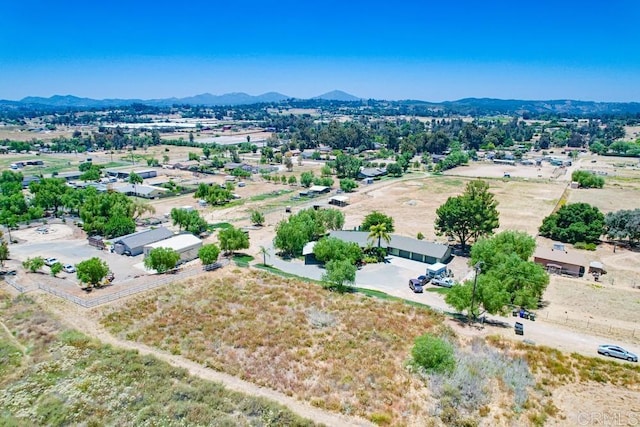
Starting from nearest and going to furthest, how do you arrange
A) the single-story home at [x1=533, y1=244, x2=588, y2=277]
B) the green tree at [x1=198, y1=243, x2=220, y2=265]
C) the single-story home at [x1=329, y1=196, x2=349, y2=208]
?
the green tree at [x1=198, y1=243, x2=220, y2=265] → the single-story home at [x1=533, y1=244, x2=588, y2=277] → the single-story home at [x1=329, y1=196, x2=349, y2=208]

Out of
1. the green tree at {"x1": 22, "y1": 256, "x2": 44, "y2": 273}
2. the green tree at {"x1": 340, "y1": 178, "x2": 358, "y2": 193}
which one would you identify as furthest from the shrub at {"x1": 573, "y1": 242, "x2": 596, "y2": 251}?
the green tree at {"x1": 22, "y1": 256, "x2": 44, "y2": 273}

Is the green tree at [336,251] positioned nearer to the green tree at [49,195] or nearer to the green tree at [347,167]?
the green tree at [49,195]

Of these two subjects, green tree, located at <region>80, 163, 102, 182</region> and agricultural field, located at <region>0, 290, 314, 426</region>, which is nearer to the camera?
agricultural field, located at <region>0, 290, 314, 426</region>

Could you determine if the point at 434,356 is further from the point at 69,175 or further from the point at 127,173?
the point at 69,175

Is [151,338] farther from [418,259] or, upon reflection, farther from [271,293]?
[418,259]

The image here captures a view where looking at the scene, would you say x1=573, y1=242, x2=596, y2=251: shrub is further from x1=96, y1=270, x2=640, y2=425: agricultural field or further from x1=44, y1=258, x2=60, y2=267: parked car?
x1=44, y1=258, x2=60, y2=267: parked car

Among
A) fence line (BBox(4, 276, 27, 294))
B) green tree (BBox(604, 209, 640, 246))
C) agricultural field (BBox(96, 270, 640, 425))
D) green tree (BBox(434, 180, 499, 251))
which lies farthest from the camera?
green tree (BBox(604, 209, 640, 246))

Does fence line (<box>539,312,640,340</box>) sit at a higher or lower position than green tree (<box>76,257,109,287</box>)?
lower

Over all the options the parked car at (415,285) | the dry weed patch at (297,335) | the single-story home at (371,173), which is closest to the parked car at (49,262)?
the dry weed patch at (297,335)
